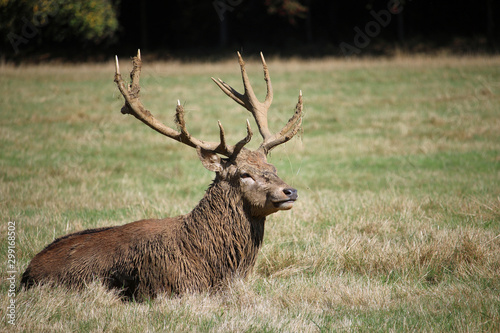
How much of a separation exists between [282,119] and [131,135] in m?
4.18

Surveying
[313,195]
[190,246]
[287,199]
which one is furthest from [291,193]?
[313,195]

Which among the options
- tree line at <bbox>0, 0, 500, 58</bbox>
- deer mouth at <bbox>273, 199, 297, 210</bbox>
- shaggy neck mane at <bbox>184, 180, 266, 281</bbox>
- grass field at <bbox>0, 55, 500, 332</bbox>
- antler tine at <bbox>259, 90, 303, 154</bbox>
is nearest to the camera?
grass field at <bbox>0, 55, 500, 332</bbox>

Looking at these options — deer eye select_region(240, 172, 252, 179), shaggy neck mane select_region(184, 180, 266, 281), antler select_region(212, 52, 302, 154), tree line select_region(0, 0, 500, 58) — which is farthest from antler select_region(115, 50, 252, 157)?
Result: tree line select_region(0, 0, 500, 58)

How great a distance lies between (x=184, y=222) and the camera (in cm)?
516

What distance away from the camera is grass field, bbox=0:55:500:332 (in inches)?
173

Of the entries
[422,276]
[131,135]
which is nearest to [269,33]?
[131,135]

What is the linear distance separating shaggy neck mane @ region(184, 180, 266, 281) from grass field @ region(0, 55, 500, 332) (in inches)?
8.4

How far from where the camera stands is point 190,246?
16.3 ft

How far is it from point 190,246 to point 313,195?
4548 mm

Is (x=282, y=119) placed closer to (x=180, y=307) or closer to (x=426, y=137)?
(x=426, y=137)

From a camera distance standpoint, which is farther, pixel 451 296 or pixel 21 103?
pixel 21 103

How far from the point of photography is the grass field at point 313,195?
439 cm

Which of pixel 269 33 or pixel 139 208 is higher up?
pixel 269 33

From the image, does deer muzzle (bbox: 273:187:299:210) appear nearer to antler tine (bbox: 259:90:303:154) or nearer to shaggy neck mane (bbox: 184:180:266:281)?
shaggy neck mane (bbox: 184:180:266:281)
